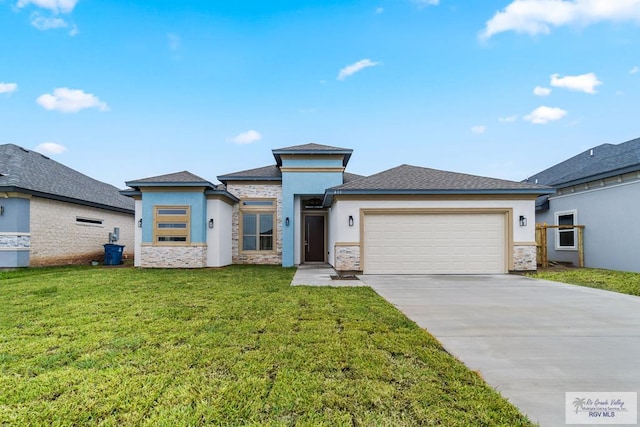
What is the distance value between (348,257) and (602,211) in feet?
32.0

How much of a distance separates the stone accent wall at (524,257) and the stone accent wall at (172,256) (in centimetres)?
1122

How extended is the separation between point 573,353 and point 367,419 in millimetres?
2824

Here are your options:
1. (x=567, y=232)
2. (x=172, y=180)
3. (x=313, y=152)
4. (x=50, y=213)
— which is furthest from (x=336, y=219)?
(x=50, y=213)

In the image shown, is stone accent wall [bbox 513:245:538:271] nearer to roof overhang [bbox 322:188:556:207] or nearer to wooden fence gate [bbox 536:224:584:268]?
roof overhang [bbox 322:188:556:207]

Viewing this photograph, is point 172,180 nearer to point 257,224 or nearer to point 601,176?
point 257,224

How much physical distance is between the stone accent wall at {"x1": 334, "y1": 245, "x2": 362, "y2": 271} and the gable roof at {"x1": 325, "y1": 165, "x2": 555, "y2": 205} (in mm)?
1879

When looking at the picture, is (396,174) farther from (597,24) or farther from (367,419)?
(367,419)

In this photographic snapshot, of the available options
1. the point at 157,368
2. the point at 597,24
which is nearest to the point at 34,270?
the point at 157,368

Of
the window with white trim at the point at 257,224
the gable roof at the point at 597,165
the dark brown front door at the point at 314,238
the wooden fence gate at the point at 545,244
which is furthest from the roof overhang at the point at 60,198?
the gable roof at the point at 597,165

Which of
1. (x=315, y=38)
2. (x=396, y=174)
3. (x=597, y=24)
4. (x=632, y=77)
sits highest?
(x=315, y=38)

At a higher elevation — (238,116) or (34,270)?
(238,116)

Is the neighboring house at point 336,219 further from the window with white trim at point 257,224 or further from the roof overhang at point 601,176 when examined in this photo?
the roof overhang at point 601,176

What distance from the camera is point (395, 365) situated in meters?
3.10

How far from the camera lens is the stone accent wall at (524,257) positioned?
413 inches
